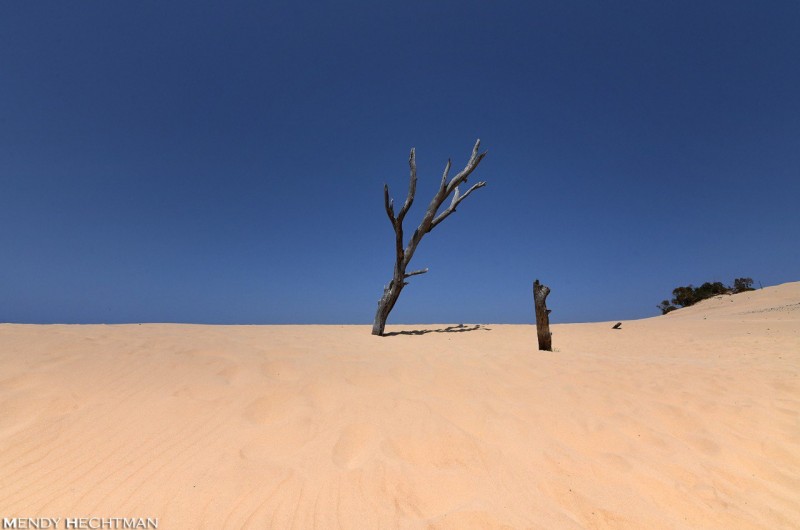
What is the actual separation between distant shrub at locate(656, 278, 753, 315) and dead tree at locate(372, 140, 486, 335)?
2569 cm

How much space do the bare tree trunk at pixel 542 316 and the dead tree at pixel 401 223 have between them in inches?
139

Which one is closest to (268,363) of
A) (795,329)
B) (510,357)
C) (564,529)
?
(564,529)

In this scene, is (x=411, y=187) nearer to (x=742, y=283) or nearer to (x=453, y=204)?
(x=453, y=204)

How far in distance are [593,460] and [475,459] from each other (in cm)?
89

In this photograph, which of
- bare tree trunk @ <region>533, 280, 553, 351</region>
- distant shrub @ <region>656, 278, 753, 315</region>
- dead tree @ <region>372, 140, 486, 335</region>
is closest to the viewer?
bare tree trunk @ <region>533, 280, 553, 351</region>

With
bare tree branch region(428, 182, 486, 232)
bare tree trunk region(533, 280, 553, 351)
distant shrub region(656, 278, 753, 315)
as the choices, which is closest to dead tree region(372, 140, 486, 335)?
Answer: bare tree branch region(428, 182, 486, 232)

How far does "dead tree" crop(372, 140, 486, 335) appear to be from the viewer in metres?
9.82

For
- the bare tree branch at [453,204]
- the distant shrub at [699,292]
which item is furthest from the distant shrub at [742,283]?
the bare tree branch at [453,204]

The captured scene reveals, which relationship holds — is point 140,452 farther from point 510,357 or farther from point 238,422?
point 510,357

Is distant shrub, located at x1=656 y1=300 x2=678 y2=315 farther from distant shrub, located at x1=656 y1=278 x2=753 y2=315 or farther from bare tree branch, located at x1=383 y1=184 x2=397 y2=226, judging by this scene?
bare tree branch, located at x1=383 y1=184 x2=397 y2=226

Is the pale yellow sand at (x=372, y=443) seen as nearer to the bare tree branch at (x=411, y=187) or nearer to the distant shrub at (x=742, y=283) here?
the bare tree branch at (x=411, y=187)

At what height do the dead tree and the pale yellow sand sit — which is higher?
the dead tree

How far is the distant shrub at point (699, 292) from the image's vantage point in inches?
1054

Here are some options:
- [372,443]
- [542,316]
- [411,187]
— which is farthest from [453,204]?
[372,443]
